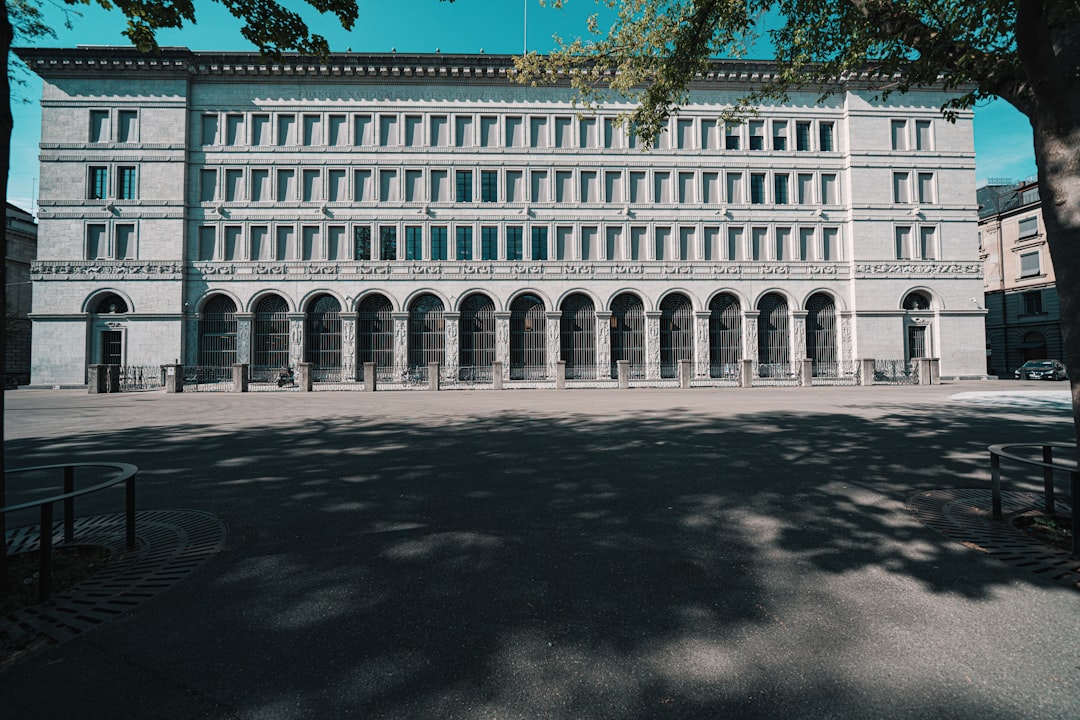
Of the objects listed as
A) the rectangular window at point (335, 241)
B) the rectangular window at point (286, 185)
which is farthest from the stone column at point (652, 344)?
the rectangular window at point (286, 185)

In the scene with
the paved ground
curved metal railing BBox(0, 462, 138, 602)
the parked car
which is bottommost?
the paved ground

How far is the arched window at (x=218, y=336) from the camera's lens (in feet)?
88.1

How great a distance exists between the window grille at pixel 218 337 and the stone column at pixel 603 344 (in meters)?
21.0

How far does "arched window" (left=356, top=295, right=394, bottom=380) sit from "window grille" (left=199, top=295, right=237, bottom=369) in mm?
7044

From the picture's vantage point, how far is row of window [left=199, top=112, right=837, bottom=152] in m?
27.8

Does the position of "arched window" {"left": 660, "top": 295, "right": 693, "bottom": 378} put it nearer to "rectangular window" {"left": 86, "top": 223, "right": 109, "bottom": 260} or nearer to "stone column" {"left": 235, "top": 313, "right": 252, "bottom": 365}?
"stone column" {"left": 235, "top": 313, "right": 252, "bottom": 365}

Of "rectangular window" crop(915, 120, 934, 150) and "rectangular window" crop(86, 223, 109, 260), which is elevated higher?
"rectangular window" crop(915, 120, 934, 150)

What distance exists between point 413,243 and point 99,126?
758 inches

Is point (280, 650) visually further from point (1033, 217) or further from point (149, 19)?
point (1033, 217)

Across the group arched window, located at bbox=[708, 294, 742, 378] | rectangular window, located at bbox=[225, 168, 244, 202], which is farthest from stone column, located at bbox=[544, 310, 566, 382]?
rectangular window, located at bbox=[225, 168, 244, 202]

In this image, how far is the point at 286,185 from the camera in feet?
91.0

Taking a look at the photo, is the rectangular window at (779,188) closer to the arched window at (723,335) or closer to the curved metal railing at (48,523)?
the arched window at (723,335)

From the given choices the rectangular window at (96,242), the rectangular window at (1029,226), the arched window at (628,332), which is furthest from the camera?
the rectangular window at (1029,226)

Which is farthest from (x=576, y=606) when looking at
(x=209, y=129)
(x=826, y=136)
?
(x=826, y=136)
